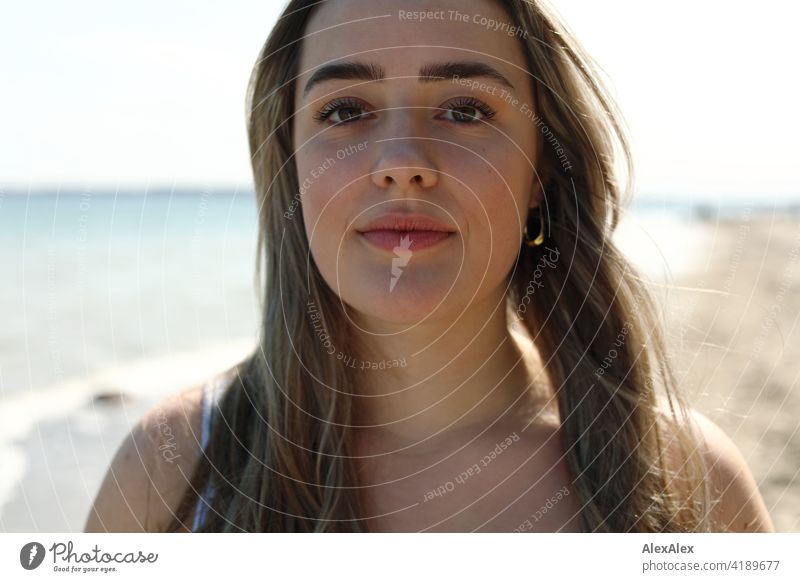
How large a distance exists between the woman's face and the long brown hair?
3.1 inches

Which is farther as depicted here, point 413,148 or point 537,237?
point 537,237

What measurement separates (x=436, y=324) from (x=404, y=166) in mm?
280

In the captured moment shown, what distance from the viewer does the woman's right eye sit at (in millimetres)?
1210

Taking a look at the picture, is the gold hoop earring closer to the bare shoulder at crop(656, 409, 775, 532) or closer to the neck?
the neck

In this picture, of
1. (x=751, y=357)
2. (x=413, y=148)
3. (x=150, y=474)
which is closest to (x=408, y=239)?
(x=413, y=148)

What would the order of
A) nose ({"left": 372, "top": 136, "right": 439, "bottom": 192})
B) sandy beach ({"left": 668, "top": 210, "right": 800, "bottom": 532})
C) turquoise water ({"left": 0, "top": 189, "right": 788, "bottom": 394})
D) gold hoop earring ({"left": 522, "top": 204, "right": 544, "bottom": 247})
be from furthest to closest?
1. turquoise water ({"left": 0, "top": 189, "right": 788, "bottom": 394})
2. sandy beach ({"left": 668, "top": 210, "right": 800, "bottom": 532})
3. gold hoop earring ({"left": 522, "top": 204, "right": 544, "bottom": 247})
4. nose ({"left": 372, "top": 136, "right": 439, "bottom": 192})

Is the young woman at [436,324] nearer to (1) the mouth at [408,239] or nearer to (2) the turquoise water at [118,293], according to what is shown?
(1) the mouth at [408,239]

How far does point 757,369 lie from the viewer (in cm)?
421

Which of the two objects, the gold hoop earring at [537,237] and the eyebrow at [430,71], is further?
the gold hoop earring at [537,237]

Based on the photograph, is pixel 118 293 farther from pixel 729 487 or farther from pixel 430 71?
pixel 729 487

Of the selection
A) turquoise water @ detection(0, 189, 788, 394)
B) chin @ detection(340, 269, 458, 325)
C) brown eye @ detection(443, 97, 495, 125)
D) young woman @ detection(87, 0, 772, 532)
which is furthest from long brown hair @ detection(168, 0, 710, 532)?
turquoise water @ detection(0, 189, 788, 394)

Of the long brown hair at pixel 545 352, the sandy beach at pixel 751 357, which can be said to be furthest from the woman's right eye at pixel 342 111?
the sandy beach at pixel 751 357

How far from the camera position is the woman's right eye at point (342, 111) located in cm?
121

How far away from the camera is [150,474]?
1.30 m
